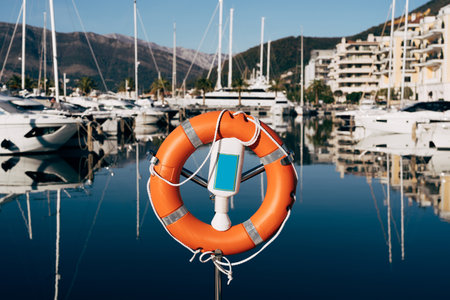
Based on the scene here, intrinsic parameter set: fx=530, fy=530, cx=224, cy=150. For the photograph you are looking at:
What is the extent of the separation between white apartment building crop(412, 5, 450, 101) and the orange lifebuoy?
48693 mm

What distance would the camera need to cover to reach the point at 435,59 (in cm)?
5400

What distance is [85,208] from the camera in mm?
9898

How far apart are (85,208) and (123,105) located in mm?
26834

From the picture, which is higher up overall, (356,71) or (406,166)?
(356,71)

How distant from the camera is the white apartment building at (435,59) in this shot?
5141 cm

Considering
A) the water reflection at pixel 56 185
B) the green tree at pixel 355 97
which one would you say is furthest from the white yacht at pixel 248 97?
the water reflection at pixel 56 185

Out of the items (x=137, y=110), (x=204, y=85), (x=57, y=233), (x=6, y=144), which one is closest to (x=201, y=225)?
(x=57, y=233)

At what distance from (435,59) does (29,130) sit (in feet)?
153

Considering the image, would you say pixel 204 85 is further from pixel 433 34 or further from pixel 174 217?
pixel 174 217

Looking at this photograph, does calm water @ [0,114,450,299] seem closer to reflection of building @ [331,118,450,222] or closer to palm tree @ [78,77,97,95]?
reflection of building @ [331,118,450,222]

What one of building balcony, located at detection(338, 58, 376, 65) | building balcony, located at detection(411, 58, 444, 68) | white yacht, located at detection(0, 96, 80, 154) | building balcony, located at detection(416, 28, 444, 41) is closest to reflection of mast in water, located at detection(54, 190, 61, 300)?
white yacht, located at detection(0, 96, 80, 154)

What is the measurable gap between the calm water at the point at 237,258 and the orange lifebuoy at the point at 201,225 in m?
0.90

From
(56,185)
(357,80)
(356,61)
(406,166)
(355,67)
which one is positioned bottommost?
(56,185)

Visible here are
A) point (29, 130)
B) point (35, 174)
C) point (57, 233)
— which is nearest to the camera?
point (57, 233)
